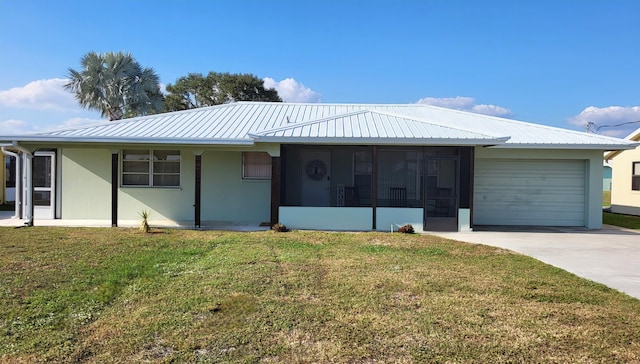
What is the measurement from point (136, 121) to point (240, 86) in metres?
24.1

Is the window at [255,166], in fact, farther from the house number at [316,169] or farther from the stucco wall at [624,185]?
the stucco wall at [624,185]

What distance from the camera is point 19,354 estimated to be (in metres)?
3.63

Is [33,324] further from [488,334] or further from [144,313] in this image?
[488,334]

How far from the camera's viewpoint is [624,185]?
18859 mm

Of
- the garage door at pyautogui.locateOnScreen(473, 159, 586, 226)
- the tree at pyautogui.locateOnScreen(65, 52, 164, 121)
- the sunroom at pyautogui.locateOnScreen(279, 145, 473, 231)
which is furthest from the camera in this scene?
the tree at pyautogui.locateOnScreen(65, 52, 164, 121)

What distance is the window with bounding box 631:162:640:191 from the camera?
1809 centimetres

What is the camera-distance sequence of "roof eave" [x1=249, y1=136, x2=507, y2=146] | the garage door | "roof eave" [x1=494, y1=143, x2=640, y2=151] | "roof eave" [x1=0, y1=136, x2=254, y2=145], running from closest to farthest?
"roof eave" [x1=249, y1=136, x2=507, y2=146] < "roof eave" [x1=0, y1=136, x2=254, y2=145] < "roof eave" [x1=494, y1=143, x2=640, y2=151] < the garage door

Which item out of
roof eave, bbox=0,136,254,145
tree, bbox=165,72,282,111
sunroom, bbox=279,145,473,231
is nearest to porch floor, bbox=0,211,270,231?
sunroom, bbox=279,145,473,231

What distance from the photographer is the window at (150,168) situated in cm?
1353

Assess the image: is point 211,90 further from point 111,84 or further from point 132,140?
point 132,140

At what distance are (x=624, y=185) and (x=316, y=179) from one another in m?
14.3

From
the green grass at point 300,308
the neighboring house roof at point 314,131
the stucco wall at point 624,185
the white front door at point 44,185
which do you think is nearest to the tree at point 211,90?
the neighboring house roof at point 314,131

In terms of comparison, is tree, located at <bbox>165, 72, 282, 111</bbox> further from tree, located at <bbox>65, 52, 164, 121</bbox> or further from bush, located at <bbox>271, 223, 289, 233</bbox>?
bush, located at <bbox>271, 223, 289, 233</bbox>

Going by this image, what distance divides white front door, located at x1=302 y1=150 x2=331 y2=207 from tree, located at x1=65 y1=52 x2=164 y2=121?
1039cm
